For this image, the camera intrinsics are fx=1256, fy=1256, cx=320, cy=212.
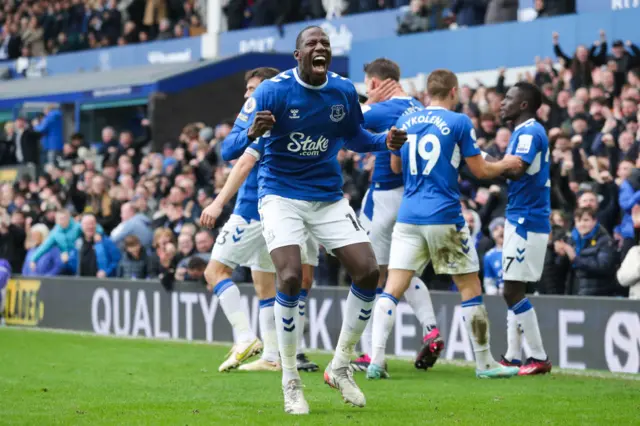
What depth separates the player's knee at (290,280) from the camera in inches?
317

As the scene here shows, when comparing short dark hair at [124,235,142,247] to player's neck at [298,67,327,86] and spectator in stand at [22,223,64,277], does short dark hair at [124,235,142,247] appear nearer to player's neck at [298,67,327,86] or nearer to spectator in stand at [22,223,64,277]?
spectator in stand at [22,223,64,277]

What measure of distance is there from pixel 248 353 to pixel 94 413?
2897 mm

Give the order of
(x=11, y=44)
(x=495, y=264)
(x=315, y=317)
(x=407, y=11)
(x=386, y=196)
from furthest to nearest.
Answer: (x=11, y=44) → (x=407, y=11) → (x=315, y=317) → (x=495, y=264) → (x=386, y=196)

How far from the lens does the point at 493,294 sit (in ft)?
41.2

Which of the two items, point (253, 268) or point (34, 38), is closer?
point (253, 268)

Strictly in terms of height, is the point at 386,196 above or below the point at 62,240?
above

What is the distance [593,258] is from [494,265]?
133 cm

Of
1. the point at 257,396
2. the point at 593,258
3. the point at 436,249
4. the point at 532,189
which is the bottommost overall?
the point at 257,396

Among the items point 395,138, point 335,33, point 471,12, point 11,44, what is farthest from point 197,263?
point 11,44

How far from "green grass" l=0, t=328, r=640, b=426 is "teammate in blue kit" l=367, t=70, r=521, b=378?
0.61 m

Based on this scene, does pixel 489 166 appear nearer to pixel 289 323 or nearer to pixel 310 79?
pixel 310 79

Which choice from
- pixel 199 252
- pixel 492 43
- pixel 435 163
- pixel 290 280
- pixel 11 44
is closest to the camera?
pixel 290 280

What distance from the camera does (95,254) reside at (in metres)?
18.2

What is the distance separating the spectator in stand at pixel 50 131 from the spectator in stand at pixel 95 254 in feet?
34.0
